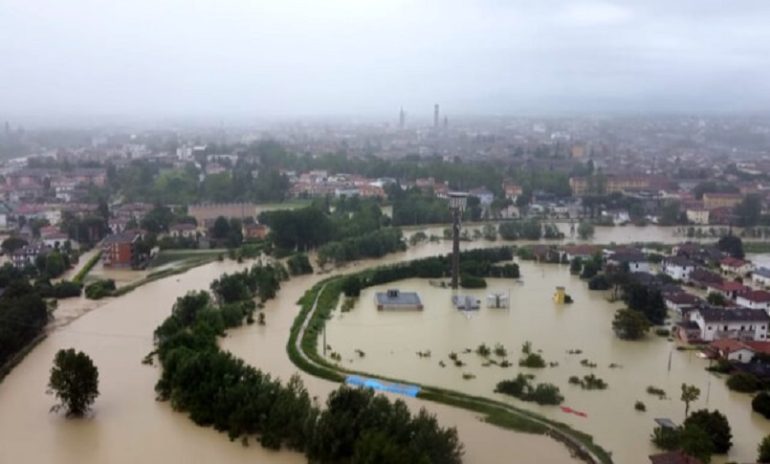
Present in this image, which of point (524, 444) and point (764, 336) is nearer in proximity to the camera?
point (524, 444)

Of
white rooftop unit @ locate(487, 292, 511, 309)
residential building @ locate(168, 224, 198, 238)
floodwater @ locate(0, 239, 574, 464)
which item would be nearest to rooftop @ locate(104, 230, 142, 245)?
residential building @ locate(168, 224, 198, 238)

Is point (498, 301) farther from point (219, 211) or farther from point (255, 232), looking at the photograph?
point (219, 211)

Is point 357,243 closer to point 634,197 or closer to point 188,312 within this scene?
point 188,312

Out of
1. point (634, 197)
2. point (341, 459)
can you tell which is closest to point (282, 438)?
point (341, 459)

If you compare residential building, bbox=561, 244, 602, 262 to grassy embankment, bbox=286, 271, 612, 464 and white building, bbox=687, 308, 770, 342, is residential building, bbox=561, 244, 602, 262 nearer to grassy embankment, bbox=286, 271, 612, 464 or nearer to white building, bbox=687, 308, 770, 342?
white building, bbox=687, 308, 770, 342

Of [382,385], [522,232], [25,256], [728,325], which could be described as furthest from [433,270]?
[25,256]
